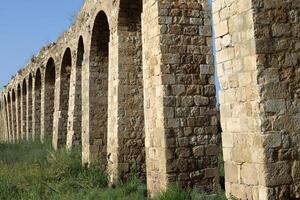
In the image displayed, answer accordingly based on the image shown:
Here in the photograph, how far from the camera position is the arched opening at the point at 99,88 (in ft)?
35.6

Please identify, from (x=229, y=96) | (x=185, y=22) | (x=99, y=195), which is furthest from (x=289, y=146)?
(x=99, y=195)

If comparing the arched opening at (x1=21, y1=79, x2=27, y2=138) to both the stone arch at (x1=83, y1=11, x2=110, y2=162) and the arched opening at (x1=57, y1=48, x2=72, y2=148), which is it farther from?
the stone arch at (x1=83, y1=11, x2=110, y2=162)

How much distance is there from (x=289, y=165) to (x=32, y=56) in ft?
62.9

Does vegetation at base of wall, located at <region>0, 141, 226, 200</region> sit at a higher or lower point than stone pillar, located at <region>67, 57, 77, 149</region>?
lower

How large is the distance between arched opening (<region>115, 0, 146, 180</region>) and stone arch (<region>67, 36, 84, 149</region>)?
13.6 ft

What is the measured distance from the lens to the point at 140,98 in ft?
29.7

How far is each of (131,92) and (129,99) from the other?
178 millimetres

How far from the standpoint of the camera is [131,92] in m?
9.04

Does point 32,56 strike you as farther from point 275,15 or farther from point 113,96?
point 275,15

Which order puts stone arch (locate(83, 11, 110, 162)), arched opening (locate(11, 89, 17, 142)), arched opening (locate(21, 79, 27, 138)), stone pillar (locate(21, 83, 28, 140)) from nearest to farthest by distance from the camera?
stone arch (locate(83, 11, 110, 162)) < stone pillar (locate(21, 83, 28, 140)) < arched opening (locate(21, 79, 27, 138)) < arched opening (locate(11, 89, 17, 142))

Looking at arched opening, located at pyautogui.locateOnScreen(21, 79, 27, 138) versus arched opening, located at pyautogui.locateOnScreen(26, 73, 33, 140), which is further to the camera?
arched opening, located at pyautogui.locateOnScreen(21, 79, 27, 138)

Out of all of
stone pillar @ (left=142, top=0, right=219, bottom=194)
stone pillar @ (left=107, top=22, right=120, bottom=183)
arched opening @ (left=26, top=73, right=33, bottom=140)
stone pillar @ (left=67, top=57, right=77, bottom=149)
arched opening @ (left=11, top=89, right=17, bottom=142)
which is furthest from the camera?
arched opening @ (left=11, top=89, right=17, bottom=142)

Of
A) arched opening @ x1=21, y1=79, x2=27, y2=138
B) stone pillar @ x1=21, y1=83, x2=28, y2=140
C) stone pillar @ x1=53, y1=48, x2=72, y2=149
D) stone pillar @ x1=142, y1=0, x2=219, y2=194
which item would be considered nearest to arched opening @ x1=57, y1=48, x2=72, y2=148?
stone pillar @ x1=53, y1=48, x2=72, y2=149

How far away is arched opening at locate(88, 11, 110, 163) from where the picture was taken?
1084 centimetres
